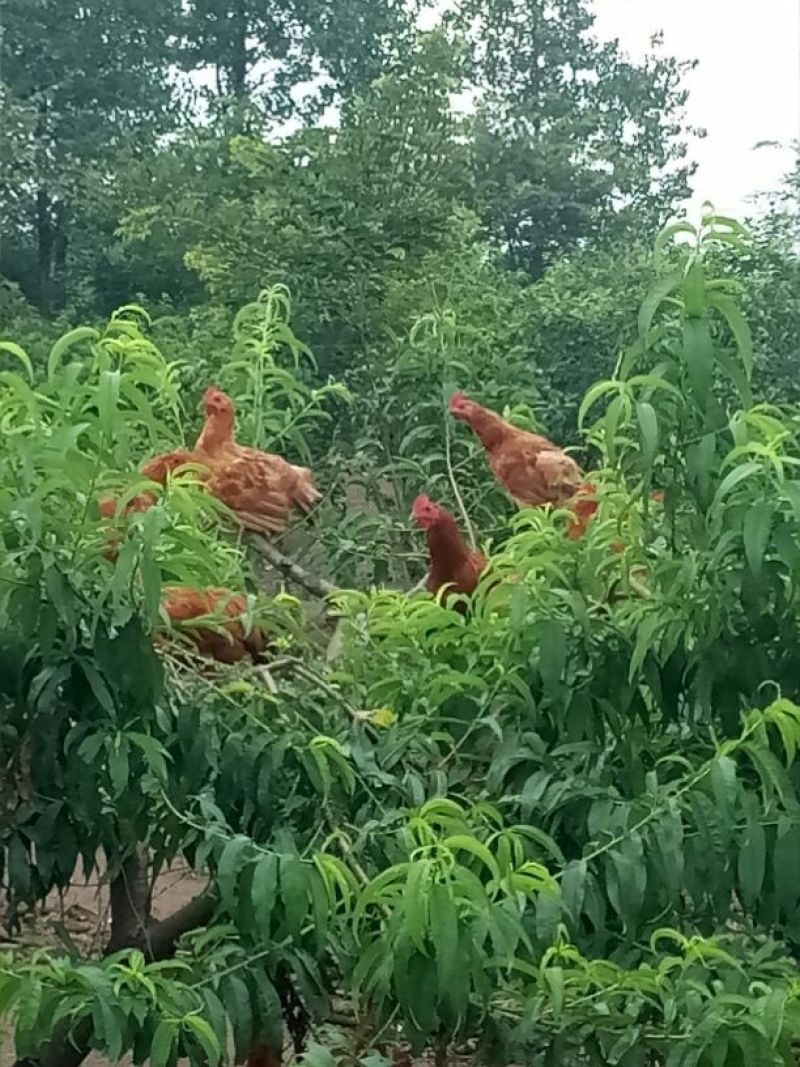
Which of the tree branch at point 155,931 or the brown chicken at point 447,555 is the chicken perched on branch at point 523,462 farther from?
the tree branch at point 155,931

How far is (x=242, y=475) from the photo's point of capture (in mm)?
1160

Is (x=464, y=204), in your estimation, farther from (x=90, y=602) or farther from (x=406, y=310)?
(x=90, y=602)

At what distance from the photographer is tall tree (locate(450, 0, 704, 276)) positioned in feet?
6.70

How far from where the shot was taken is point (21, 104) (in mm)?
1830

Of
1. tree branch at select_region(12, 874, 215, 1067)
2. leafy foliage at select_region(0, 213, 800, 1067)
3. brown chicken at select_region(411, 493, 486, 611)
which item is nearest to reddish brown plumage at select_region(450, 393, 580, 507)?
brown chicken at select_region(411, 493, 486, 611)

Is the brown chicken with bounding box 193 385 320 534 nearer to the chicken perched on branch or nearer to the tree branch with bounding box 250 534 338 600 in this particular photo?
the tree branch with bounding box 250 534 338 600

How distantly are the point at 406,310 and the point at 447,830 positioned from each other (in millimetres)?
1111

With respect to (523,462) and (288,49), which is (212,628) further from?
(288,49)

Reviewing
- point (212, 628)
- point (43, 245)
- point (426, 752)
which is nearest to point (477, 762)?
point (426, 752)

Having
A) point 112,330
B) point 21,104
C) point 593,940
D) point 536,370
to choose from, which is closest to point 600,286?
point 536,370

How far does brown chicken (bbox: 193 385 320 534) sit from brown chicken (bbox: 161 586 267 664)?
A: 16 cm

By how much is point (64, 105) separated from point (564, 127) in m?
0.72

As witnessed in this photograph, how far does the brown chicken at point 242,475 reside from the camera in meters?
1.15

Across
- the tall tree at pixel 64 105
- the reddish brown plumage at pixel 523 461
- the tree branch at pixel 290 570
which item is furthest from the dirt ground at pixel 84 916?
the tall tree at pixel 64 105
